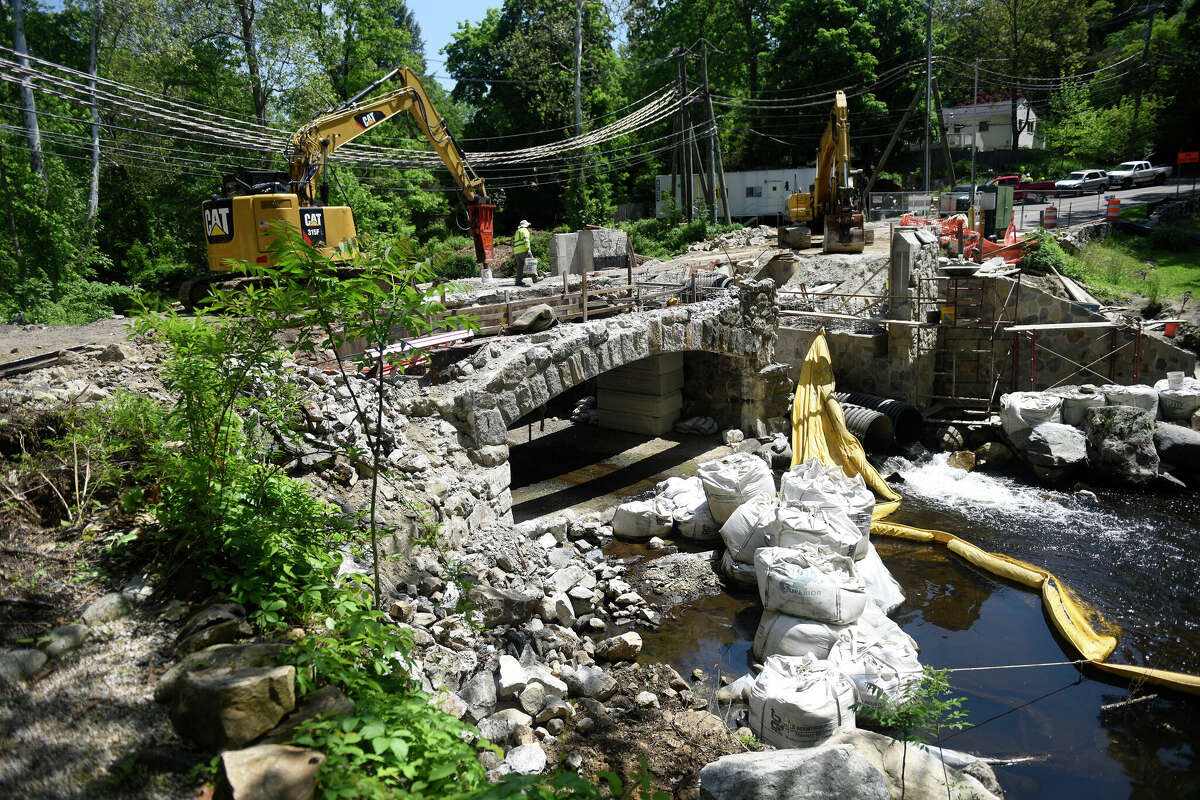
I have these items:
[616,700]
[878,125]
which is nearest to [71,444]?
[616,700]

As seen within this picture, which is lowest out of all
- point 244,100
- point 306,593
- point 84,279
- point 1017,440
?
point 1017,440

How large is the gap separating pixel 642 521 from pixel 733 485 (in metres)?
1.28

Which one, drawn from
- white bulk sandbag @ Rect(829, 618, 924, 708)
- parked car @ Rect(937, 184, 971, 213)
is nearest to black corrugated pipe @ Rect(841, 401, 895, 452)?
white bulk sandbag @ Rect(829, 618, 924, 708)

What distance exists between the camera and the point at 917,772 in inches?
193

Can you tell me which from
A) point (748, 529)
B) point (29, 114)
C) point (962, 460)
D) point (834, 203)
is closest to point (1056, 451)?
point (962, 460)

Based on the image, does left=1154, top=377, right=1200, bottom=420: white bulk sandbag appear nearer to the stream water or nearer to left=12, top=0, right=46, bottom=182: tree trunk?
the stream water

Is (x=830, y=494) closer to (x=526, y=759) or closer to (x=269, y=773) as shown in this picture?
(x=526, y=759)

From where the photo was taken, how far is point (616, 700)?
19.9 ft

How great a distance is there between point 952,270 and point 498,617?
12053 mm

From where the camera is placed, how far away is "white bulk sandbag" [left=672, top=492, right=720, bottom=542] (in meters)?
9.86

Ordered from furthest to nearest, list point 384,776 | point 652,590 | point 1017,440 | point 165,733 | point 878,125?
point 878,125
point 1017,440
point 652,590
point 165,733
point 384,776

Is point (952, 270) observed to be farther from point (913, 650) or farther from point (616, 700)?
point (616, 700)

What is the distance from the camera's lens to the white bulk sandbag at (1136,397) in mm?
12062

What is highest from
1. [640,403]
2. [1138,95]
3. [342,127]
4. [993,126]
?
[993,126]
